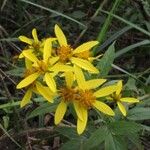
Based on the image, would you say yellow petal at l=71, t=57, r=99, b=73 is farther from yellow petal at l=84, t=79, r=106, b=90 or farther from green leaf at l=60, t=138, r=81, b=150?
green leaf at l=60, t=138, r=81, b=150

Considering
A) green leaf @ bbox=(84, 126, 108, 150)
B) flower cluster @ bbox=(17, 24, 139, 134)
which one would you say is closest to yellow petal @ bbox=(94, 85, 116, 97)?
flower cluster @ bbox=(17, 24, 139, 134)

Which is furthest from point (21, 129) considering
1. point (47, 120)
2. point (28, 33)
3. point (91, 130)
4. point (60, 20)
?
point (60, 20)

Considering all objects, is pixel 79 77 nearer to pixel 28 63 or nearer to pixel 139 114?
pixel 28 63

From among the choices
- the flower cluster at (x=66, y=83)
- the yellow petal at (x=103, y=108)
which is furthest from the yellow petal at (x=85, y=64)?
the yellow petal at (x=103, y=108)

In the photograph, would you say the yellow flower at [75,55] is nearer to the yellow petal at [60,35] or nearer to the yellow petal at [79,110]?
the yellow petal at [60,35]

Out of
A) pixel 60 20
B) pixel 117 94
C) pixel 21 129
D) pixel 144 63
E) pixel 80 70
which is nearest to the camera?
pixel 80 70

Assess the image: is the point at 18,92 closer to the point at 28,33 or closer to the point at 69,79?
the point at 28,33
